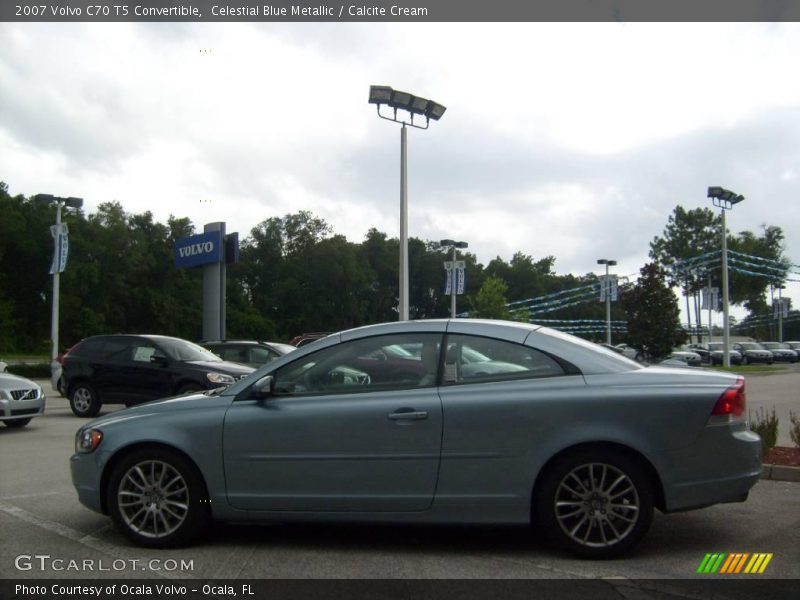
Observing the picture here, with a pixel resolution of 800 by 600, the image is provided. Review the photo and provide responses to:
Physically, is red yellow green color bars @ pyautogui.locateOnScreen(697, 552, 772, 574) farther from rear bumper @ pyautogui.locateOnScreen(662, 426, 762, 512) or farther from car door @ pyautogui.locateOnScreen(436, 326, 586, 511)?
car door @ pyautogui.locateOnScreen(436, 326, 586, 511)

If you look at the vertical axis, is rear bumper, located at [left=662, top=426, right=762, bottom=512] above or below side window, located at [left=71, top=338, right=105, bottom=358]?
below

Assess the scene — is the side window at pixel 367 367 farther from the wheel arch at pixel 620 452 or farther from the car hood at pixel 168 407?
the wheel arch at pixel 620 452

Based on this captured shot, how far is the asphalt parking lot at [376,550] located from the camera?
4.97 m

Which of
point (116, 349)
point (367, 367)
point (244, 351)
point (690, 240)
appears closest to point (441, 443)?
point (367, 367)

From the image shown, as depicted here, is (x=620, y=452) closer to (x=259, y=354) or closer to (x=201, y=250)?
(x=259, y=354)

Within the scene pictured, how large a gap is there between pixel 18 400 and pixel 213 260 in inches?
613

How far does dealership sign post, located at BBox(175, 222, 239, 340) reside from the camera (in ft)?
94.5

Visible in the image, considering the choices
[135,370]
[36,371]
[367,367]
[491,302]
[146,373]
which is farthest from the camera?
[491,302]

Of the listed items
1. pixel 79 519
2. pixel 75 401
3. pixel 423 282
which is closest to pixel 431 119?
pixel 75 401

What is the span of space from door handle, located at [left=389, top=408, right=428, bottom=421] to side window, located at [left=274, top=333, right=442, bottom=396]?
0.21m

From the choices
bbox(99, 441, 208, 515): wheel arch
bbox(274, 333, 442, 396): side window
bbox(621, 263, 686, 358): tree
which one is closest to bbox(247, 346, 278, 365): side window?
bbox(99, 441, 208, 515): wheel arch

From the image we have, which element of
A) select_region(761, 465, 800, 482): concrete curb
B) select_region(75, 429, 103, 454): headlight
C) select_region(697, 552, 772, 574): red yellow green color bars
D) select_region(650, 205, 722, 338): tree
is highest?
select_region(650, 205, 722, 338): tree

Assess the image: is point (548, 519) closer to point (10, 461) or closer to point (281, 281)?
point (10, 461)

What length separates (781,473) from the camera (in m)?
7.97
